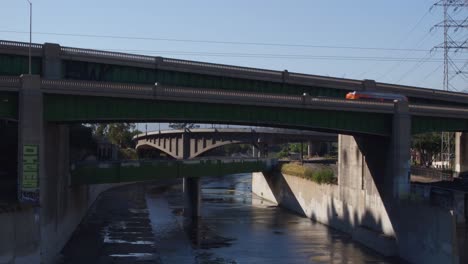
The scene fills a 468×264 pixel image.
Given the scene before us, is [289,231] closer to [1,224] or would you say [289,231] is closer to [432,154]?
[1,224]

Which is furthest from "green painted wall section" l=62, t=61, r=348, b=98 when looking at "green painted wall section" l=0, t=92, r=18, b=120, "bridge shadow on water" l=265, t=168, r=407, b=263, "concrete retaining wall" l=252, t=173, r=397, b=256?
"green painted wall section" l=0, t=92, r=18, b=120

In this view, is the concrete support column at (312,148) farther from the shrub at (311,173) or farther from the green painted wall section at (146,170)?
the green painted wall section at (146,170)

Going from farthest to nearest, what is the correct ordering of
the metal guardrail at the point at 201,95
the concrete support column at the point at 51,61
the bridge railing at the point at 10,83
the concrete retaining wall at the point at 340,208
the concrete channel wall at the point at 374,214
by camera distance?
the concrete retaining wall at the point at 340,208 < the concrete support column at the point at 51,61 < the metal guardrail at the point at 201,95 < the concrete channel wall at the point at 374,214 < the bridge railing at the point at 10,83

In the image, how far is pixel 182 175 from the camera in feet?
221

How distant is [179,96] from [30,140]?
10894 mm

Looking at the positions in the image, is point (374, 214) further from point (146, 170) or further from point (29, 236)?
point (29, 236)

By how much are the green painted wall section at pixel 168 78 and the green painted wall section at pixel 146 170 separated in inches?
320

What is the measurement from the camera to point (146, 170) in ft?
208

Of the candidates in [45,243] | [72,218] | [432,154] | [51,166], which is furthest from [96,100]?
[432,154]

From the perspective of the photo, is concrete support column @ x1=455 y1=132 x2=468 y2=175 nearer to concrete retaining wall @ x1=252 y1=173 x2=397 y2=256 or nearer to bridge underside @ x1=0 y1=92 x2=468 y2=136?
bridge underside @ x1=0 y1=92 x2=468 y2=136

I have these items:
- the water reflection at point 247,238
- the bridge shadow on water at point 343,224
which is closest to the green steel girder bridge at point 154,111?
the bridge shadow on water at point 343,224

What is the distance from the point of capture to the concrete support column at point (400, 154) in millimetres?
51375

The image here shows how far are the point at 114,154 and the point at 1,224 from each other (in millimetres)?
81605

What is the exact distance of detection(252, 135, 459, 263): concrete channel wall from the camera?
41.2 meters
